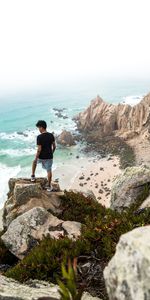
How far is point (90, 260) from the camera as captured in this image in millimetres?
6973

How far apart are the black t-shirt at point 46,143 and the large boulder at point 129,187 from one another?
3.25 metres

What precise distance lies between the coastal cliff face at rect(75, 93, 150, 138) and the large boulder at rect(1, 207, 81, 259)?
5838 cm

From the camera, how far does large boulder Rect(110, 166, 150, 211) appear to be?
560 inches

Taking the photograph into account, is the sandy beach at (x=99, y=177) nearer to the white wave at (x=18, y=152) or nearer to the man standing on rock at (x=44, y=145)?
the white wave at (x=18, y=152)

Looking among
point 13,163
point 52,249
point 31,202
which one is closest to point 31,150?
point 13,163

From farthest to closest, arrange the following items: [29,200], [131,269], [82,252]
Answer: [29,200] → [82,252] → [131,269]

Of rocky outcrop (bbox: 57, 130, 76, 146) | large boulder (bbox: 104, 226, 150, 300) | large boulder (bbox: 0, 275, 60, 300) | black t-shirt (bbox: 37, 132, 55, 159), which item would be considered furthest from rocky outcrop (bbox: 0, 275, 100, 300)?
rocky outcrop (bbox: 57, 130, 76, 146)

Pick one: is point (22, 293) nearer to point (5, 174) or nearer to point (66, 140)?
point (5, 174)

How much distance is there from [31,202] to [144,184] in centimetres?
452

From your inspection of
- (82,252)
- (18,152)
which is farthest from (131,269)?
(18,152)

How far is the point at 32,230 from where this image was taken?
10922 millimetres

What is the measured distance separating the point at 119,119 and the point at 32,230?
65183mm

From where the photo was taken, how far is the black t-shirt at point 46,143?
45.7 ft

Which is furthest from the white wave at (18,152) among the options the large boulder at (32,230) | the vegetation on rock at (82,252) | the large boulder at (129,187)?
the vegetation on rock at (82,252)
